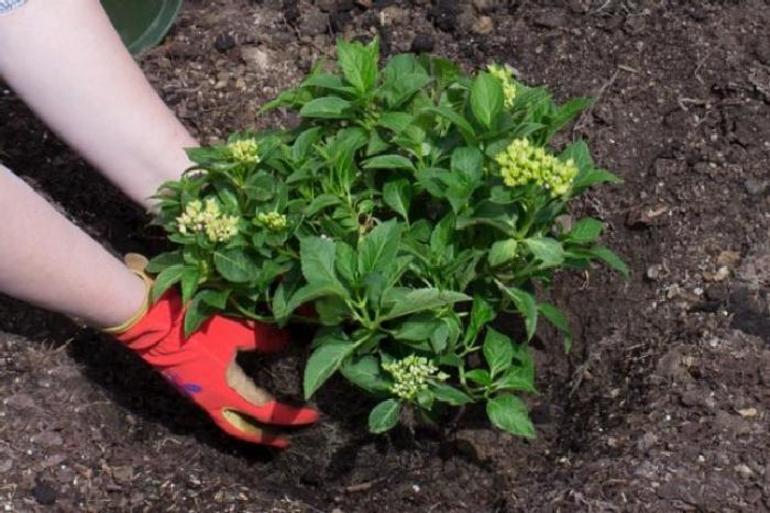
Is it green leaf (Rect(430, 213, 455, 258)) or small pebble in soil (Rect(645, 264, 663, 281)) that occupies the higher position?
green leaf (Rect(430, 213, 455, 258))

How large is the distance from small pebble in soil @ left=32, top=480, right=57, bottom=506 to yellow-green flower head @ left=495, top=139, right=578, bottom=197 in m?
1.10

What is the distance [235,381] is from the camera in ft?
7.16

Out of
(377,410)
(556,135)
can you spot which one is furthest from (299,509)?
(556,135)

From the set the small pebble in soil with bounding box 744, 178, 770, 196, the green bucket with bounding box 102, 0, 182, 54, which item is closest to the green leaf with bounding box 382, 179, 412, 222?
the small pebble in soil with bounding box 744, 178, 770, 196

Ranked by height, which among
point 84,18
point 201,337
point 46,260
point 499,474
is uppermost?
point 84,18

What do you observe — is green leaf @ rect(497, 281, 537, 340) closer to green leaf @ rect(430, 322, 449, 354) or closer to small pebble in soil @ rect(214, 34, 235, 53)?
green leaf @ rect(430, 322, 449, 354)

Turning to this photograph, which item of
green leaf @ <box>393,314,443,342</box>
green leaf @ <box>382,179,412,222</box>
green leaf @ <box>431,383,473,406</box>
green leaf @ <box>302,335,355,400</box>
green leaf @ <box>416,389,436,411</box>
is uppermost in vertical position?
green leaf @ <box>382,179,412,222</box>

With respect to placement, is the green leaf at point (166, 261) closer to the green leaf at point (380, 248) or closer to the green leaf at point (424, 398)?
the green leaf at point (380, 248)

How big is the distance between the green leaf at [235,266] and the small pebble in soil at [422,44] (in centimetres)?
98

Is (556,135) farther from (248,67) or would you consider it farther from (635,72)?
(248,67)

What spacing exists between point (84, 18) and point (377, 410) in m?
0.93

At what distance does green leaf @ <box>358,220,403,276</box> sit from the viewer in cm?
177

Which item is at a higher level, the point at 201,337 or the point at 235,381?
the point at 201,337

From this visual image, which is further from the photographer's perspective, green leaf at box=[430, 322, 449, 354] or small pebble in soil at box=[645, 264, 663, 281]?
small pebble in soil at box=[645, 264, 663, 281]
